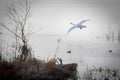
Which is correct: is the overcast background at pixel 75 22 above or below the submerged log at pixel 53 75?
above

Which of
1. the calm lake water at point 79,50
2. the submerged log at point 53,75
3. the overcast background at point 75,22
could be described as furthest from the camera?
the overcast background at point 75,22

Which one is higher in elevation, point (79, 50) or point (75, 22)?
point (75, 22)

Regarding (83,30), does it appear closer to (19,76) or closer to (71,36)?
(71,36)

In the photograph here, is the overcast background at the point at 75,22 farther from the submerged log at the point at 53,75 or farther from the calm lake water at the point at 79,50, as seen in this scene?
the submerged log at the point at 53,75

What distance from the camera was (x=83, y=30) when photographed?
455cm

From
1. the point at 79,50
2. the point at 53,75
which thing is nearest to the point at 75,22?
the point at 79,50

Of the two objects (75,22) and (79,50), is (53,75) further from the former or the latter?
(75,22)

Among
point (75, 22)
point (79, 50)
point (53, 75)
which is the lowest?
point (53, 75)

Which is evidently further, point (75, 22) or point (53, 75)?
point (75, 22)

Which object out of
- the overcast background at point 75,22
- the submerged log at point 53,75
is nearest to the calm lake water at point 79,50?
the overcast background at point 75,22

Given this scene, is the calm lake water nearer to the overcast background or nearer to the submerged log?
the overcast background

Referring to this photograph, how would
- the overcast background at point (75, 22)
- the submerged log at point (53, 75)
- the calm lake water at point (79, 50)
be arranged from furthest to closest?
the overcast background at point (75, 22) < the calm lake water at point (79, 50) < the submerged log at point (53, 75)

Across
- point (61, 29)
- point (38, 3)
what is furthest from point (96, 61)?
point (38, 3)

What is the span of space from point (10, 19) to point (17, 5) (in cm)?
29
